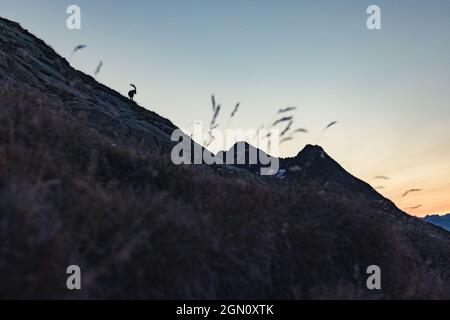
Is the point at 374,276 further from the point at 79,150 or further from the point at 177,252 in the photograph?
the point at 79,150

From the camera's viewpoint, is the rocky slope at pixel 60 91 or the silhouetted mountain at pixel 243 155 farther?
the rocky slope at pixel 60 91

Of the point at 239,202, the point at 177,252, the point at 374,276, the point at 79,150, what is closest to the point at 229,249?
the point at 177,252

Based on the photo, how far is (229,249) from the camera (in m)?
4.60

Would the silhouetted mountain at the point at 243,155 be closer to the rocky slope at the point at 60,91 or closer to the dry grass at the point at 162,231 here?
the dry grass at the point at 162,231

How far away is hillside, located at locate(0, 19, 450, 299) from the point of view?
369 cm

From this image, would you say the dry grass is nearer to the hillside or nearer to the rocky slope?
the hillside

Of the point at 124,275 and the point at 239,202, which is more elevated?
the point at 239,202

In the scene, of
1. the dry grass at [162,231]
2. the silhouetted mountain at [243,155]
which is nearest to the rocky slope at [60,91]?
the silhouetted mountain at [243,155]

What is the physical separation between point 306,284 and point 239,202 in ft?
3.64

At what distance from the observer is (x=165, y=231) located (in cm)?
430

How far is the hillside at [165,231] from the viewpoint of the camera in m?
3.69

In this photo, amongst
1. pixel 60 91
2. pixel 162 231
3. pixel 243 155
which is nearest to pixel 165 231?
pixel 162 231

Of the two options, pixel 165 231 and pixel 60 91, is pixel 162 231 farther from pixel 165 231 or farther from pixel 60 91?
pixel 60 91

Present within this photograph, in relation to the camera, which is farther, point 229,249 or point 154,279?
point 229,249
